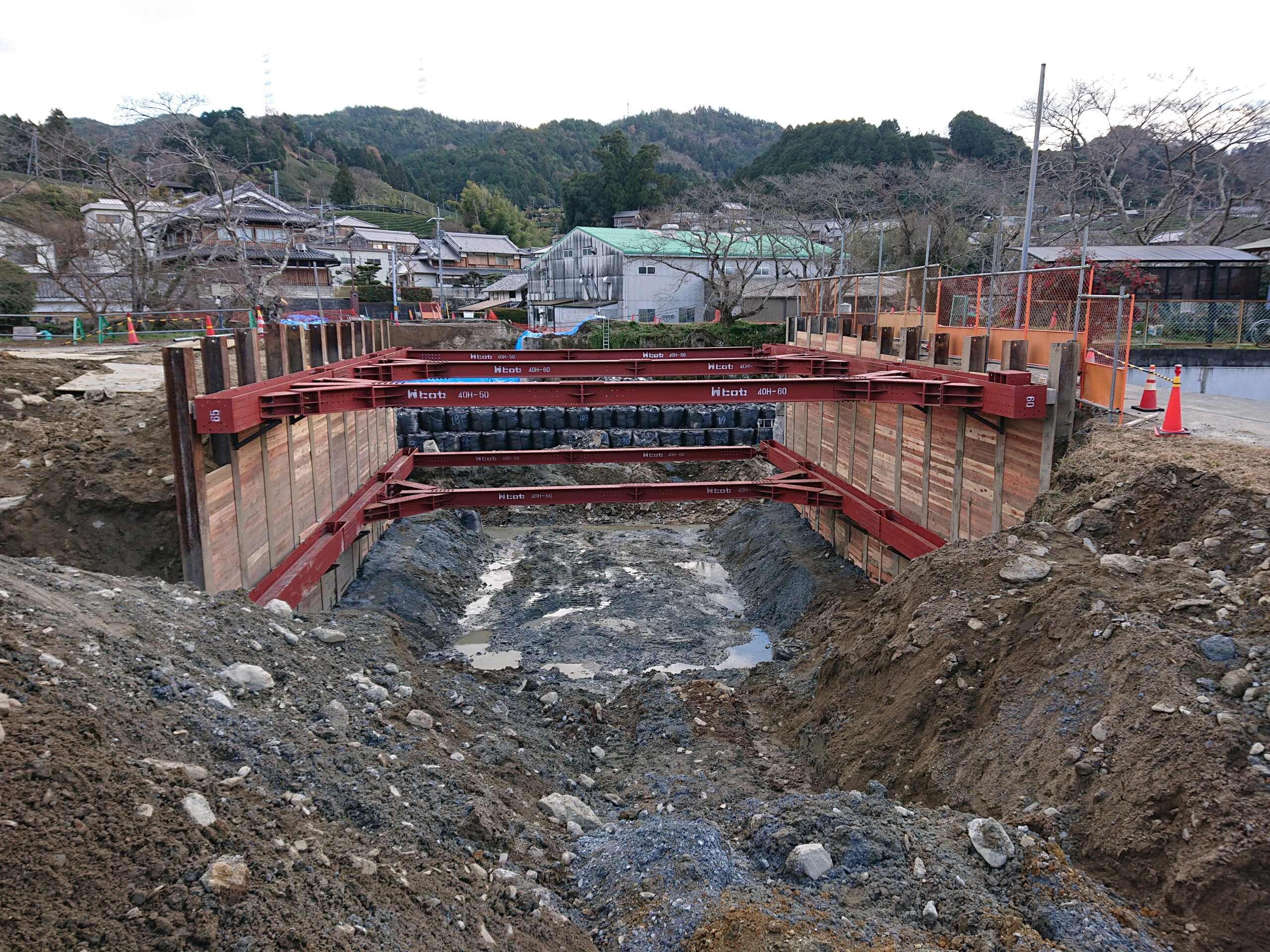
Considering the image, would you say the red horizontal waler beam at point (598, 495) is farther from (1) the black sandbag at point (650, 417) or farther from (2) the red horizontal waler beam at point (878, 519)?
(1) the black sandbag at point (650, 417)

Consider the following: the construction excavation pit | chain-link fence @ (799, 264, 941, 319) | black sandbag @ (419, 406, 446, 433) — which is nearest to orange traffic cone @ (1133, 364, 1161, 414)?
the construction excavation pit

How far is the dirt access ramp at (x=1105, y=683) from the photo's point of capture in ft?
14.9

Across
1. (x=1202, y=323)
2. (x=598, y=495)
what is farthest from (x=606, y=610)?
(x=1202, y=323)

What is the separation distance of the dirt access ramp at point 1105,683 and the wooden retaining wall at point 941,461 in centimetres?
62

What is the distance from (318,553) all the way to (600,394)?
4663mm

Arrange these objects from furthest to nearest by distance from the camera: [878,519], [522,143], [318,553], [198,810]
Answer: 1. [522,143]
2. [878,519]
3. [318,553]
4. [198,810]

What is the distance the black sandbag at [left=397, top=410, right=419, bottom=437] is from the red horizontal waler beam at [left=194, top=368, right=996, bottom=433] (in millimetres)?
11804

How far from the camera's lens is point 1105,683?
5.66m

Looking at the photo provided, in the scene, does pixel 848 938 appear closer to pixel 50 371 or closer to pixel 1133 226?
pixel 50 371

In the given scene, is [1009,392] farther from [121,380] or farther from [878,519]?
[121,380]

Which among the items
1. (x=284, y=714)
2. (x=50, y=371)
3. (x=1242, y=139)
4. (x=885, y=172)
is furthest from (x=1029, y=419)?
(x=885, y=172)

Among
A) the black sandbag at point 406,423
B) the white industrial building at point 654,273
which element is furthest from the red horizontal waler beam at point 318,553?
the white industrial building at point 654,273

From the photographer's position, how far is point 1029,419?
32.6 ft

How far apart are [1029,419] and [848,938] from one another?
747 centimetres
